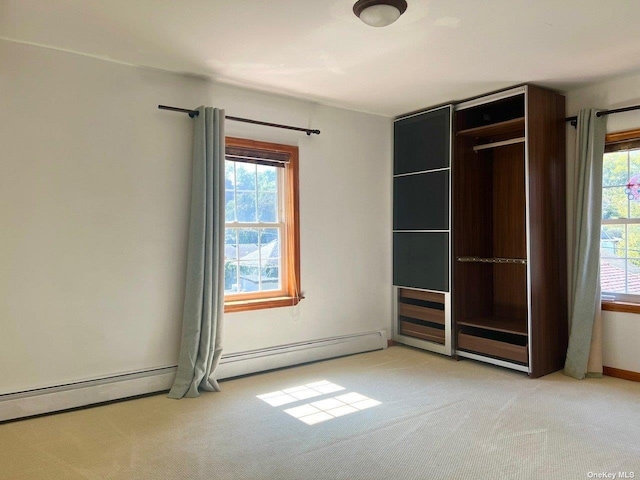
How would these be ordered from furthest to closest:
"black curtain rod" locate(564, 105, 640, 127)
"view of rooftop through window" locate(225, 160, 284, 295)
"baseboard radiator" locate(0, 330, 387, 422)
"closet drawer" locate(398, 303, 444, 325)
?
"closet drawer" locate(398, 303, 444, 325) → "view of rooftop through window" locate(225, 160, 284, 295) → "black curtain rod" locate(564, 105, 640, 127) → "baseboard radiator" locate(0, 330, 387, 422)

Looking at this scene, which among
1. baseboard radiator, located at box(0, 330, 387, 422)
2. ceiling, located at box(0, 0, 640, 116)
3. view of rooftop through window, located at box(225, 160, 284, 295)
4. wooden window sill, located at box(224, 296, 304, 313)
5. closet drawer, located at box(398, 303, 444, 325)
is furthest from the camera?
closet drawer, located at box(398, 303, 444, 325)

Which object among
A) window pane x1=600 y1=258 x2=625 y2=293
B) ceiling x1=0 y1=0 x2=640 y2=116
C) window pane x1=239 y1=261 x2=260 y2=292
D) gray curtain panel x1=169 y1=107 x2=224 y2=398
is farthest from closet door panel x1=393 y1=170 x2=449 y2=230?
gray curtain panel x1=169 y1=107 x2=224 y2=398

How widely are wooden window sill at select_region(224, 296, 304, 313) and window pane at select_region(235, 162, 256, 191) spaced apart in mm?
1013

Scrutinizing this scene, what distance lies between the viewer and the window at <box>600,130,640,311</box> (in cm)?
388

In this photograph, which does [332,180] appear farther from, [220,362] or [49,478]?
[49,478]

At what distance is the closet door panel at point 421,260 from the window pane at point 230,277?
6.12 ft

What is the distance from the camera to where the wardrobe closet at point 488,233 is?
155 inches

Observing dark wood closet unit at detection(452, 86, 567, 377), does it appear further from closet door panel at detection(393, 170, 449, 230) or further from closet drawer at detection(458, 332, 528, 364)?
closet door panel at detection(393, 170, 449, 230)

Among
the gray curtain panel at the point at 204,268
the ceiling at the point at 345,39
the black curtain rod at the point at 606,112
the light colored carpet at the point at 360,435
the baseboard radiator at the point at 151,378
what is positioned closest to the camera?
the light colored carpet at the point at 360,435

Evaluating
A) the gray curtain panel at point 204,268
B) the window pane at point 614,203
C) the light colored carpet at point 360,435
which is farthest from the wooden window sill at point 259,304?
the window pane at point 614,203

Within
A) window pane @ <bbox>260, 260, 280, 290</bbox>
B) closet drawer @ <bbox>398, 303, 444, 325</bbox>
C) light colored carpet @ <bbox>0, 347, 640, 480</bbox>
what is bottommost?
light colored carpet @ <bbox>0, 347, 640, 480</bbox>

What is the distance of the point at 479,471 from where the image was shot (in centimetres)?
236

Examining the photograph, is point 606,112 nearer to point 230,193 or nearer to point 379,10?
point 379,10

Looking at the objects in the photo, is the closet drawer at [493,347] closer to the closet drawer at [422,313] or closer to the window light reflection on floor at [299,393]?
the closet drawer at [422,313]
